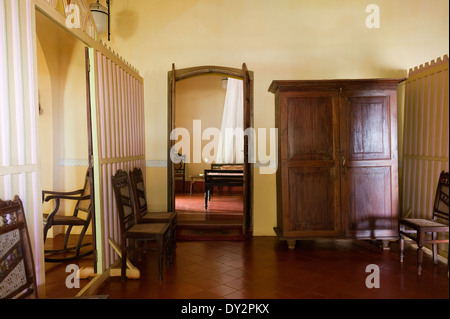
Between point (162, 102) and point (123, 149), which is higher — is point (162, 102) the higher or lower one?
the higher one

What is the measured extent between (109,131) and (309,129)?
97.0 inches

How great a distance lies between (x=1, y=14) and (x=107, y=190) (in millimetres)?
2057

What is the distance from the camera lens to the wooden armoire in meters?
4.45

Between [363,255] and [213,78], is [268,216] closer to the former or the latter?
[363,255]

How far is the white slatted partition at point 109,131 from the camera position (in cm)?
359

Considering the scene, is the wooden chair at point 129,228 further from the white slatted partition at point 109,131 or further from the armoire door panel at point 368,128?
the armoire door panel at point 368,128

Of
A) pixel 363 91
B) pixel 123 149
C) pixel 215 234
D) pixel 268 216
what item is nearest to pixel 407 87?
pixel 363 91

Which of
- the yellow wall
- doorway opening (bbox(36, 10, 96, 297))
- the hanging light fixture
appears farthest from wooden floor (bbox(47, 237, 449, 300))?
the hanging light fixture

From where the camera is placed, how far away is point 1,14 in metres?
2.17

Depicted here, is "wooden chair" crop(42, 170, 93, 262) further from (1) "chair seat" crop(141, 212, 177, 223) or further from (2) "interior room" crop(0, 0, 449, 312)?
(1) "chair seat" crop(141, 212, 177, 223)

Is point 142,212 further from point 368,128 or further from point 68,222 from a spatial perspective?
point 368,128

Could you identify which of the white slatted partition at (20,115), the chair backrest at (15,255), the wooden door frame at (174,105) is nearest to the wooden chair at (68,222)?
the wooden door frame at (174,105)

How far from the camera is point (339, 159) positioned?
4.49 m

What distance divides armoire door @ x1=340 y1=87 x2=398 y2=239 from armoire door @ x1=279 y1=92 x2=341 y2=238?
134mm
